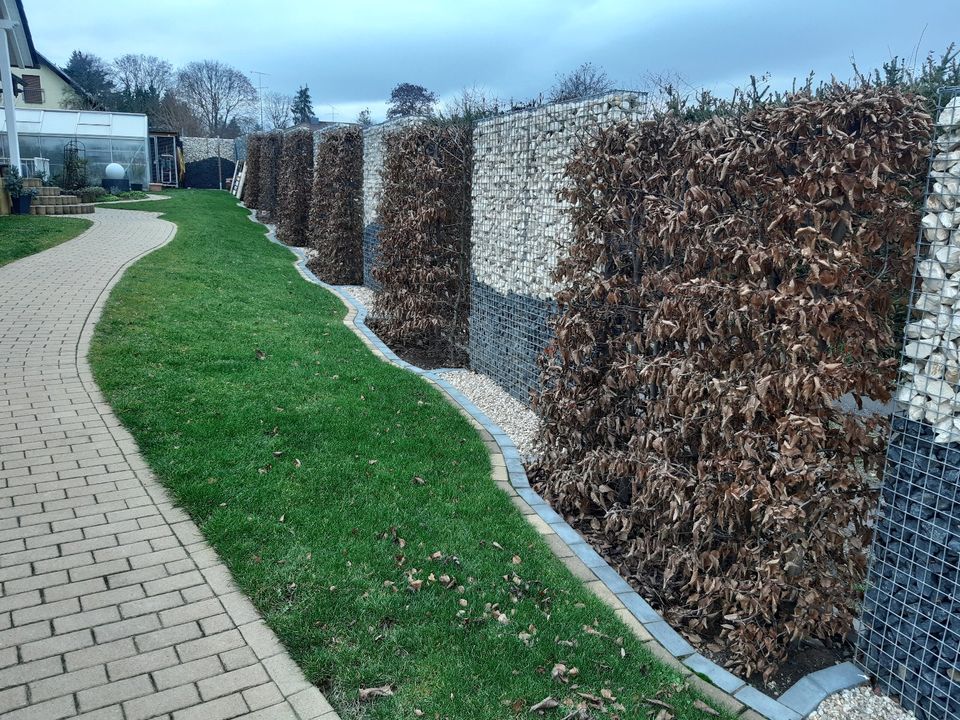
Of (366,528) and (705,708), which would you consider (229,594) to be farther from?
(705,708)

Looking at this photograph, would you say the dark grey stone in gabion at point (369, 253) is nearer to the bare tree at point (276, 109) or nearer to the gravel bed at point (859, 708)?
the gravel bed at point (859, 708)

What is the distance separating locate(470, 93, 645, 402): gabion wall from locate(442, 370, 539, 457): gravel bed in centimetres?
11

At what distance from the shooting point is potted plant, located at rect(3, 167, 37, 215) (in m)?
17.9

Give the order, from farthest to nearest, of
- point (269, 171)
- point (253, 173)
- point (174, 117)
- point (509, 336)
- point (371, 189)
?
point (174, 117)
point (253, 173)
point (269, 171)
point (371, 189)
point (509, 336)

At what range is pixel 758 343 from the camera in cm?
343

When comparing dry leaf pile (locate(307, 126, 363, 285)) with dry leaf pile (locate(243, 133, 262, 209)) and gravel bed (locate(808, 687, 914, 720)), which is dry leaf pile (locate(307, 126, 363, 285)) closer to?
gravel bed (locate(808, 687, 914, 720))

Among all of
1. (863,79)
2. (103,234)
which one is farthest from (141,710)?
(103,234)

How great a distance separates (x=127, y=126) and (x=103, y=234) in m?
16.1

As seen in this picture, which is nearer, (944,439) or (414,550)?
(944,439)

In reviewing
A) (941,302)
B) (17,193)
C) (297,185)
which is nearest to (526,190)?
(941,302)

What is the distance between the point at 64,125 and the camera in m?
27.7

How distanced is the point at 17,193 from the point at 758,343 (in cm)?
2003

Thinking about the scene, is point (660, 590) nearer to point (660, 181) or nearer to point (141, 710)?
point (660, 181)

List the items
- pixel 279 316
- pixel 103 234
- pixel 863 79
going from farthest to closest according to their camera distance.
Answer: pixel 103 234 → pixel 279 316 → pixel 863 79
